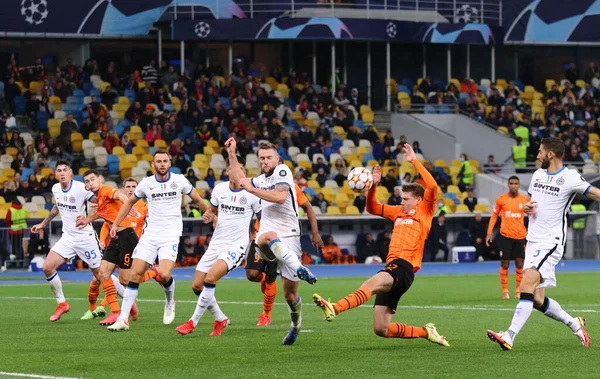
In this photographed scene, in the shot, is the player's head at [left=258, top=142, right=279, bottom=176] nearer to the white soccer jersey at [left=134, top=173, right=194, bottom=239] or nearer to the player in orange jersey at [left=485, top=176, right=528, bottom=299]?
the white soccer jersey at [left=134, top=173, right=194, bottom=239]

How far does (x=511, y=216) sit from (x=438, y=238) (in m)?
13.0

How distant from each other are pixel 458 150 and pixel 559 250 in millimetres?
30235

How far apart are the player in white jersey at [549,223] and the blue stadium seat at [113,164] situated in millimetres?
24212

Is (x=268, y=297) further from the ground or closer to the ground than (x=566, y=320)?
closer to the ground

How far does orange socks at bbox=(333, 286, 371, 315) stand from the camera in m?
11.9

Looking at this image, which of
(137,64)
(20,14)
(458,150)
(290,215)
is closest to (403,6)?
(458,150)

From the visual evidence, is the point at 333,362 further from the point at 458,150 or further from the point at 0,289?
the point at 458,150

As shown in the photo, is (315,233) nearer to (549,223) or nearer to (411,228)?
(411,228)

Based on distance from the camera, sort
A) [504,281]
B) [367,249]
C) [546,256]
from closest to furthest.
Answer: [546,256] < [504,281] < [367,249]

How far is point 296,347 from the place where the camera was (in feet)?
44.2

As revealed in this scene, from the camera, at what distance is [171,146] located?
37062 millimetres

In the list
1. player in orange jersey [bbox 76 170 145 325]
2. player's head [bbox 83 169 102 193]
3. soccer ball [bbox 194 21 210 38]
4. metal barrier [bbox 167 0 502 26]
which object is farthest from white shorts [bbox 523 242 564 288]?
metal barrier [bbox 167 0 502 26]

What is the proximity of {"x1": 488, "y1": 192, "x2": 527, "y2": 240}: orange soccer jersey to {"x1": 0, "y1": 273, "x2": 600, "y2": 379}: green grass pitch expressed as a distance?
2.23 metres

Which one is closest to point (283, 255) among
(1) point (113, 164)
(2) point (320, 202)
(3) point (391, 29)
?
(2) point (320, 202)
